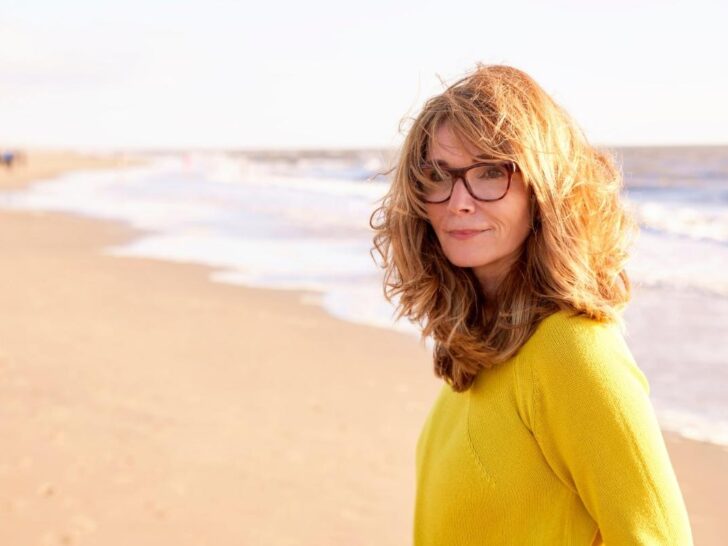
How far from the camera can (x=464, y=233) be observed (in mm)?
1555

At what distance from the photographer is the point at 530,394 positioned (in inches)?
52.7

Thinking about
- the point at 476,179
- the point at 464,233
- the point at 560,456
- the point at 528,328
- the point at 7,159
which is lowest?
the point at 7,159

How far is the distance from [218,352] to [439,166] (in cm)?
586

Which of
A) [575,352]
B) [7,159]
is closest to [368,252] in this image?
[575,352]

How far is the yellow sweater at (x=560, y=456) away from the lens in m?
1.22

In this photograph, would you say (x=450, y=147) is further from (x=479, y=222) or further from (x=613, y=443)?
(x=613, y=443)

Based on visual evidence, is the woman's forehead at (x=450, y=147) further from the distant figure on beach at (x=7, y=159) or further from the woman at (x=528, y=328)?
the distant figure on beach at (x=7, y=159)

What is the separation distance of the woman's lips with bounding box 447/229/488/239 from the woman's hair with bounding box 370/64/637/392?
4.0 inches

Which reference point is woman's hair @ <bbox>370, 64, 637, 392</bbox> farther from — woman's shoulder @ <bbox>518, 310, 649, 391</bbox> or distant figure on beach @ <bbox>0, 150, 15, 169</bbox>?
distant figure on beach @ <bbox>0, 150, 15, 169</bbox>

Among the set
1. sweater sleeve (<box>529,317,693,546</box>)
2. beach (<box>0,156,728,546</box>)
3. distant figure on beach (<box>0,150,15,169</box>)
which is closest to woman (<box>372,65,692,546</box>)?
sweater sleeve (<box>529,317,693,546</box>)

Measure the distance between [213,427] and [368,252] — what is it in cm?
572

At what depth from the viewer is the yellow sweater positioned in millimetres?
1223

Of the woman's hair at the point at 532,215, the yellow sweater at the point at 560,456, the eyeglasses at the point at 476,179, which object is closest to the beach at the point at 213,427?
the yellow sweater at the point at 560,456

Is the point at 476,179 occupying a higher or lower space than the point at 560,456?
higher
